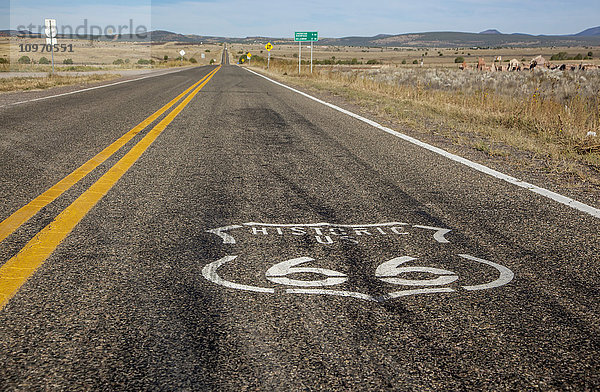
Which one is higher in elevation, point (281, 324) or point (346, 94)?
point (346, 94)

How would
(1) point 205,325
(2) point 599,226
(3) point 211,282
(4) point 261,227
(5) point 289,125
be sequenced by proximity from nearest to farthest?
(1) point 205,325 → (3) point 211,282 → (4) point 261,227 → (2) point 599,226 → (5) point 289,125

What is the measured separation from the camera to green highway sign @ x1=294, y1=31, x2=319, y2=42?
34.1m

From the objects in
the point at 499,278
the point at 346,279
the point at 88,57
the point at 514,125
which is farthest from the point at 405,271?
the point at 88,57

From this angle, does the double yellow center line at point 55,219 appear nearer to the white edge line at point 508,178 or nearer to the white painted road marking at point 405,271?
the white painted road marking at point 405,271


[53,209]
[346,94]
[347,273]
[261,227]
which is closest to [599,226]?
[347,273]

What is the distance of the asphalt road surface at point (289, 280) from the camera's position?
1736 mm

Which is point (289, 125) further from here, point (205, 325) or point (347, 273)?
point (205, 325)

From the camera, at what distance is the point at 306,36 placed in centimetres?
3484

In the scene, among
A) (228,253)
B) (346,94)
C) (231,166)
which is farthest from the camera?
(346,94)

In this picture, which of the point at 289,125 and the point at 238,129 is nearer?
the point at 238,129

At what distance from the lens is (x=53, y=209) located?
3549 mm

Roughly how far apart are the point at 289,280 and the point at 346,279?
0.91 ft

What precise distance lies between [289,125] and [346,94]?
7.16 metres

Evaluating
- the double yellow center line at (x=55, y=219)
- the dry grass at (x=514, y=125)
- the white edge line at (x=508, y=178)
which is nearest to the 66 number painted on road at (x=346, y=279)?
the double yellow center line at (x=55, y=219)
